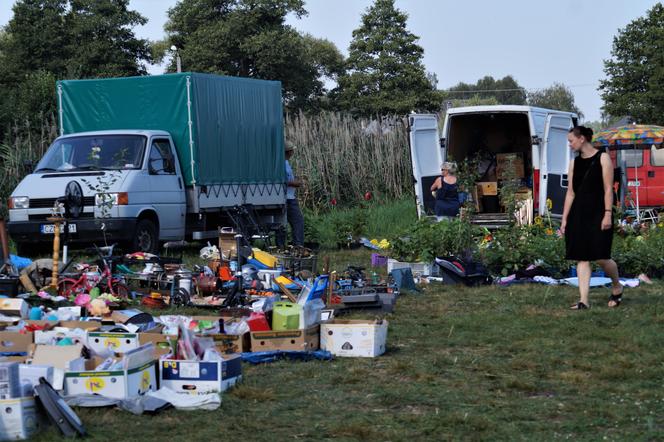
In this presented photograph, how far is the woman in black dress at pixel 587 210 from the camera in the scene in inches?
394

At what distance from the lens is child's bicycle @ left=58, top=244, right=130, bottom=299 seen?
1111 centimetres

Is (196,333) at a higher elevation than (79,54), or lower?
lower

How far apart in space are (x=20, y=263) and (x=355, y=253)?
6.22m

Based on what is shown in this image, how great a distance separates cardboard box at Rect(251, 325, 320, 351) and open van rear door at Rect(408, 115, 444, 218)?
966 cm

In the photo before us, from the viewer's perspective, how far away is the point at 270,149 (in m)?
19.4

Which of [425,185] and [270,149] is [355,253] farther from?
[270,149]

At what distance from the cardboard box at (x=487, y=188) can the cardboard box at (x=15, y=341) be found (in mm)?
12996

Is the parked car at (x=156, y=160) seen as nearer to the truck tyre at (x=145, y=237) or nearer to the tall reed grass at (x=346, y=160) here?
the truck tyre at (x=145, y=237)

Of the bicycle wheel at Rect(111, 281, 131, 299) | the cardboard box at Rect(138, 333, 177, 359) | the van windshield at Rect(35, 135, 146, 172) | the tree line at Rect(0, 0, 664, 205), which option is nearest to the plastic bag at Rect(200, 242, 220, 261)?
the van windshield at Rect(35, 135, 146, 172)

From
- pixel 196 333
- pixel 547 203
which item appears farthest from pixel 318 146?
pixel 196 333

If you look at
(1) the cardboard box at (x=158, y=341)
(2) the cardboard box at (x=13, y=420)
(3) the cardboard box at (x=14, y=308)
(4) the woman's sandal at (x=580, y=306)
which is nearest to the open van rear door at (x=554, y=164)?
(4) the woman's sandal at (x=580, y=306)

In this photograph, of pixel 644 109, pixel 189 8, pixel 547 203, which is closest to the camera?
pixel 547 203

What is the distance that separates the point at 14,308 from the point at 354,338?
11.0 ft

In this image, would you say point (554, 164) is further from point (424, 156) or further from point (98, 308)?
point (98, 308)
